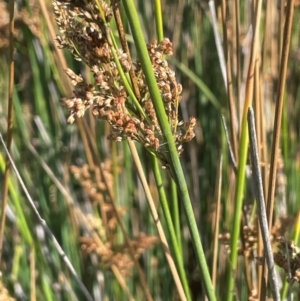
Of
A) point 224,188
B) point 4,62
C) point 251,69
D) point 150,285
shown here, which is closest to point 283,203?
point 224,188

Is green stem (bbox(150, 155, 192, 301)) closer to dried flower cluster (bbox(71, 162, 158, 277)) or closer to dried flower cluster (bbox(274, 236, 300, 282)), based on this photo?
dried flower cluster (bbox(274, 236, 300, 282))

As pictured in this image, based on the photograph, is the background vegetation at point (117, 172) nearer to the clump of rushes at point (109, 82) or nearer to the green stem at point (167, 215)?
the green stem at point (167, 215)

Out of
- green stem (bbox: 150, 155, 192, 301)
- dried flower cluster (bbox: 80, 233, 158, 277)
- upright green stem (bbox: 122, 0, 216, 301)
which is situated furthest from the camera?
dried flower cluster (bbox: 80, 233, 158, 277)

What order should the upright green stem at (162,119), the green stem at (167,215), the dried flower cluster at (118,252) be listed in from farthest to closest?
the dried flower cluster at (118,252) → the green stem at (167,215) → the upright green stem at (162,119)

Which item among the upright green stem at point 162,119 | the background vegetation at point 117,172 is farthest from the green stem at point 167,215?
the background vegetation at point 117,172

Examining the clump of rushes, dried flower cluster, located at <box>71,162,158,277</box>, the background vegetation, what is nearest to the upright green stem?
the clump of rushes

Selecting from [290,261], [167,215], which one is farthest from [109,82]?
[290,261]

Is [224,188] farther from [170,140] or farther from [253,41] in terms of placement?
[170,140]
